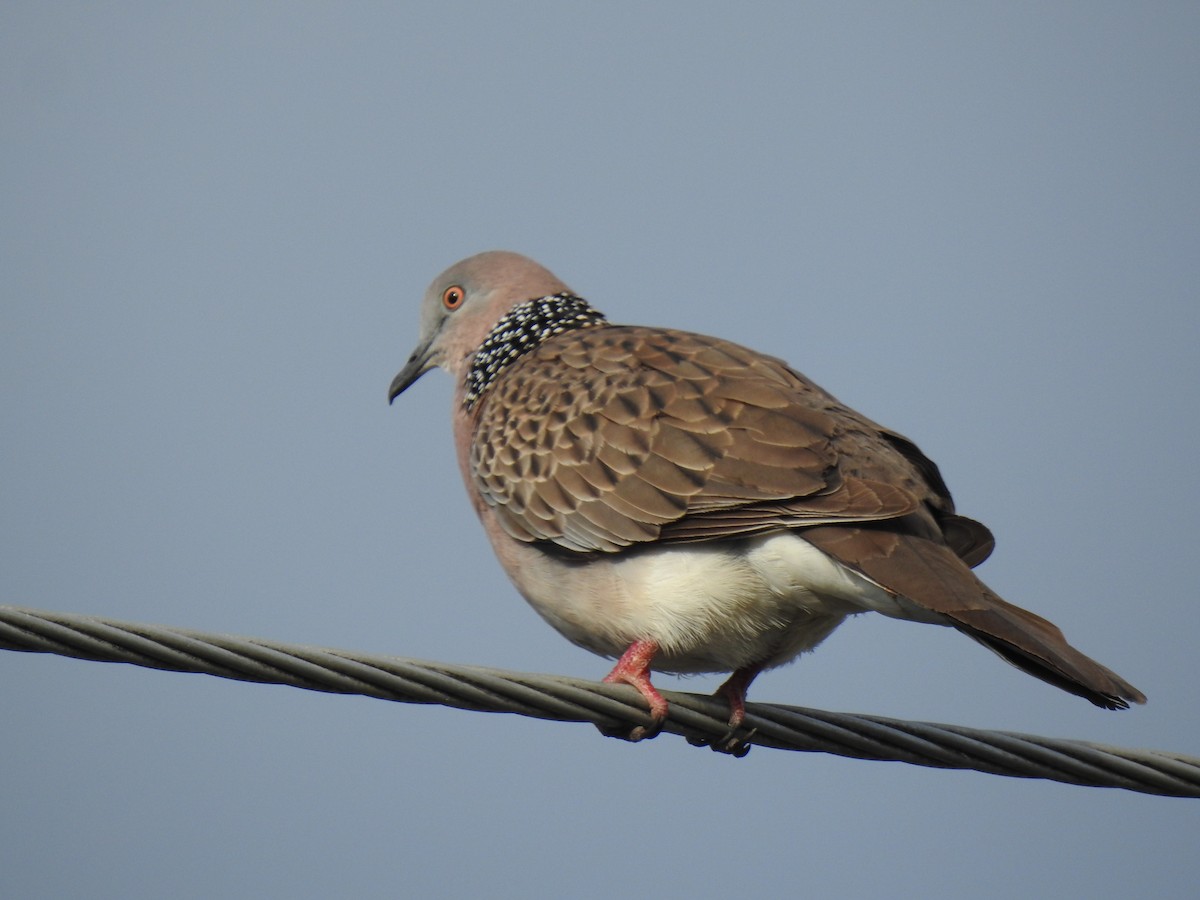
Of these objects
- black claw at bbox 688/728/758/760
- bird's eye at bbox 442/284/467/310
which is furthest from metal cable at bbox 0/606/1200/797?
bird's eye at bbox 442/284/467/310

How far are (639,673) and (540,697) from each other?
42.9 inches

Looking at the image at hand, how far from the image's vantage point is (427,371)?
22.1ft

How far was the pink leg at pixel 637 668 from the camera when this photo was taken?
4449mm

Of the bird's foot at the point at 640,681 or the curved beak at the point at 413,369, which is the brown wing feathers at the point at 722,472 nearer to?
the bird's foot at the point at 640,681

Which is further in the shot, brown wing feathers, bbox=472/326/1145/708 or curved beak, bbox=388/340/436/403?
curved beak, bbox=388/340/436/403

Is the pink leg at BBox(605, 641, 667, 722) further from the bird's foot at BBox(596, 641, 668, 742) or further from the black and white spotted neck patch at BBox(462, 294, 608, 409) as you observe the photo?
the black and white spotted neck patch at BBox(462, 294, 608, 409)

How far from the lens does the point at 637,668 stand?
4539 mm

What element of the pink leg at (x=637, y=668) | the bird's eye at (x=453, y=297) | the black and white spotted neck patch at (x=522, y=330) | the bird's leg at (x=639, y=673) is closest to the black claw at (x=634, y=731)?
the bird's leg at (x=639, y=673)

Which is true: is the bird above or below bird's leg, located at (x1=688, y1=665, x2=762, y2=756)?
above

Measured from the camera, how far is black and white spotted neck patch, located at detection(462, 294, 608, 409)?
593cm

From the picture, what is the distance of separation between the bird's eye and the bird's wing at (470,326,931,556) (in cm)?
96

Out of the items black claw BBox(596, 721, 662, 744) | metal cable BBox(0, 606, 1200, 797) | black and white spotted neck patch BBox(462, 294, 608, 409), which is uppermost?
black and white spotted neck patch BBox(462, 294, 608, 409)

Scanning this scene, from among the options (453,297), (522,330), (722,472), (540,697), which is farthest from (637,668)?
(453,297)

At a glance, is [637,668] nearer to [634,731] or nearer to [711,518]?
[634,731]
